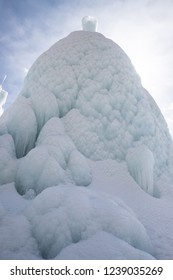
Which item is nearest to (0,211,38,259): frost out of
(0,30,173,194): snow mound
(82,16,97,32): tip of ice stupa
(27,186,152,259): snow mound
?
(27,186,152,259): snow mound

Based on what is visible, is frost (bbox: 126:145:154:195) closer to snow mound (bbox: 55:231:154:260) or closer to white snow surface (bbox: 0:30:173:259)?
white snow surface (bbox: 0:30:173:259)

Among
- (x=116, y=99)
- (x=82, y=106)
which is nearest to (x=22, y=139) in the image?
(x=82, y=106)

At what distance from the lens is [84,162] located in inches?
291

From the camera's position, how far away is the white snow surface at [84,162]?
168 inches

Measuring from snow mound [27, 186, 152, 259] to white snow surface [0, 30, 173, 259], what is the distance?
0.02 meters

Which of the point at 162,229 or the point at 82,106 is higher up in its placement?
the point at 82,106

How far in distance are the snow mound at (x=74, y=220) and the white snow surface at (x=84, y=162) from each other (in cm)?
2

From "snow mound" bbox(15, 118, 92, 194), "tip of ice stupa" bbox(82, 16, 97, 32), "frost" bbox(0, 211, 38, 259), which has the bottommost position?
"frost" bbox(0, 211, 38, 259)

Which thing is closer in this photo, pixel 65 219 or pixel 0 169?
pixel 65 219

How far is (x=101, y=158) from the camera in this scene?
802 cm

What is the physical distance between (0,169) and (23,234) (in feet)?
10.5

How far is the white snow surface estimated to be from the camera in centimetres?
428

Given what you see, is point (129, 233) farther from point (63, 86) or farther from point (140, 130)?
point (63, 86)
